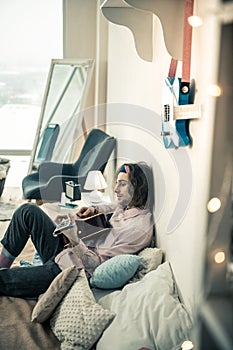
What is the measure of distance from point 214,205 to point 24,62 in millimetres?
5074

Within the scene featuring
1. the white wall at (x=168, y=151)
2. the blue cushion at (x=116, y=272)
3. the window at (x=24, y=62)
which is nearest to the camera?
the white wall at (x=168, y=151)

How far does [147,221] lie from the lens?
235 centimetres

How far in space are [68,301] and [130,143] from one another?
1.53m

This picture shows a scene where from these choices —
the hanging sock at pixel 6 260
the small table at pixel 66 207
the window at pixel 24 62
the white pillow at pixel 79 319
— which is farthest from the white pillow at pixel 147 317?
the window at pixel 24 62

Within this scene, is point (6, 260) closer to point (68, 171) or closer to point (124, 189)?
point (124, 189)

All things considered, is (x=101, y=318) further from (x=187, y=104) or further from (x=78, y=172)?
(x=78, y=172)

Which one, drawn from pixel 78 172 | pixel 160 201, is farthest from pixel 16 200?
pixel 160 201

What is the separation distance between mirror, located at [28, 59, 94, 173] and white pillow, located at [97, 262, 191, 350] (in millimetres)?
3138

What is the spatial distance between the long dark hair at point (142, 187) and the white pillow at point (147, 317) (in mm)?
539

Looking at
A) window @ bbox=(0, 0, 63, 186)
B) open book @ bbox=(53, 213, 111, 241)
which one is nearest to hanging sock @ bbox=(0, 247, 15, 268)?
open book @ bbox=(53, 213, 111, 241)

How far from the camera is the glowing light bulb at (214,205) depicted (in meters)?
0.45

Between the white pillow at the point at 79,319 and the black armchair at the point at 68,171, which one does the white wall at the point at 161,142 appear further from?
the white pillow at the point at 79,319

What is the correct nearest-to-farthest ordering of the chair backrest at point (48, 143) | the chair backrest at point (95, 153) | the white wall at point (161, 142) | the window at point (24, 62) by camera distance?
the white wall at point (161, 142) → the chair backrest at point (95, 153) → the chair backrest at point (48, 143) → the window at point (24, 62)

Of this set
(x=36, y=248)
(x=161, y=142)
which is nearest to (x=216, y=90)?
(x=161, y=142)
